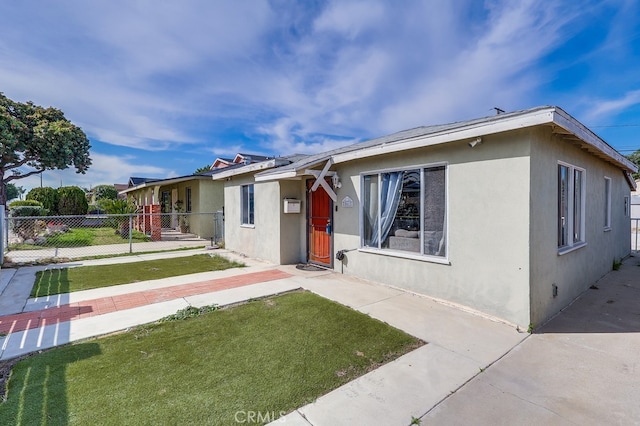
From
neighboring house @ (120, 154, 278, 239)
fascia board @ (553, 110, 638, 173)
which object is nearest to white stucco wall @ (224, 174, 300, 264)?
neighboring house @ (120, 154, 278, 239)

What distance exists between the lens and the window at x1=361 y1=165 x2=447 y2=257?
502cm

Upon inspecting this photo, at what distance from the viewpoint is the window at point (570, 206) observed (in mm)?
4992

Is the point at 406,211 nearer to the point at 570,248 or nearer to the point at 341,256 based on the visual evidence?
the point at 341,256

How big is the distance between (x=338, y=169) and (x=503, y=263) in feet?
12.8

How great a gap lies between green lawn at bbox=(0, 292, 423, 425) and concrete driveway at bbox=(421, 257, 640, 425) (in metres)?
0.90

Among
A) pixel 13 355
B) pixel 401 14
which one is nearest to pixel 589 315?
pixel 401 14

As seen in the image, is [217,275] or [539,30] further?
[539,30]

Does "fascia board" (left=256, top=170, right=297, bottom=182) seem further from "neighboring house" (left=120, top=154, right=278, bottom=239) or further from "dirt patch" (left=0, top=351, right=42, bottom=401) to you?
"dirt patch" (left=0, top=351, right=42, bottom=401)

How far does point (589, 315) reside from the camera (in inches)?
180

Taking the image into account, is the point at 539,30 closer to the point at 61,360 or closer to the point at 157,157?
the point at 61,360

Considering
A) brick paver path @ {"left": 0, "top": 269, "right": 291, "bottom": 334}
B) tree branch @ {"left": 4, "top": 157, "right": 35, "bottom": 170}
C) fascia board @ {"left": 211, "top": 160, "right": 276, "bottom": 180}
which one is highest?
tree branch @ {"left": 4, "top": 157, "right": 35, "bottom": 170}

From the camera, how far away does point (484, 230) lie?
439cm

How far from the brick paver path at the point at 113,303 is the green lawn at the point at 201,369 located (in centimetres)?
120

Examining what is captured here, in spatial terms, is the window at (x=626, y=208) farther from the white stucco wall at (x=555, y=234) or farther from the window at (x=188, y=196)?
the window at (x=188, y=196)
